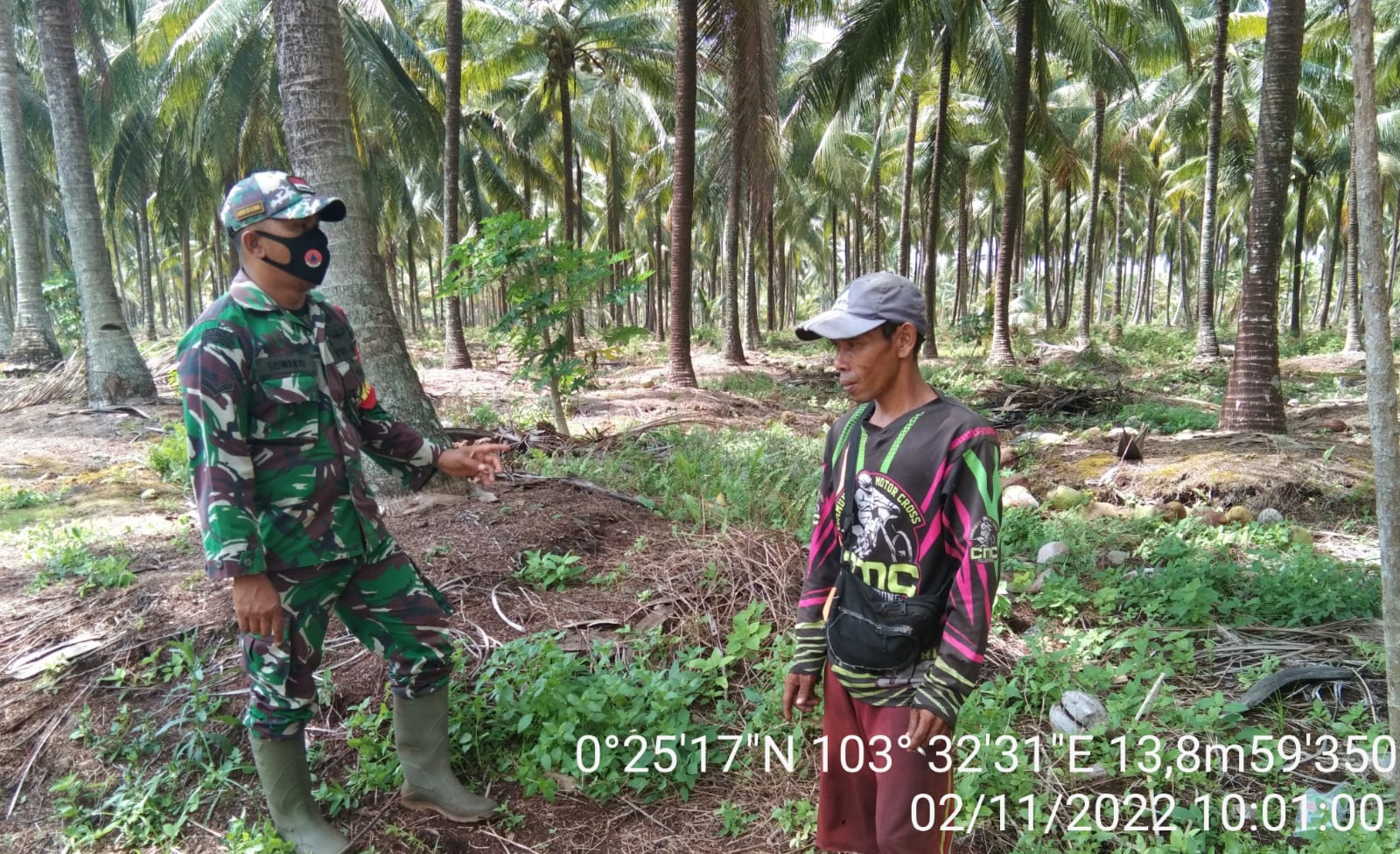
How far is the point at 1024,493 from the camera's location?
5.63m

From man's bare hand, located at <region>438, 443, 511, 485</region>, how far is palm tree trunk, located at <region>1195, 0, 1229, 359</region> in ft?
48.8

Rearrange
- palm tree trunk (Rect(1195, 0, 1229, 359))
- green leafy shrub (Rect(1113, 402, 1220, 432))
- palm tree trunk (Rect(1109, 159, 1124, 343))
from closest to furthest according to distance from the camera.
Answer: green leafy shrub (Rect(1113, 402, 1220, 432)) < palm tree trunk (Rect(1195, 0, 1229, 359)) < palm tree trunk (Rect(1109, 159, 1124, 343))

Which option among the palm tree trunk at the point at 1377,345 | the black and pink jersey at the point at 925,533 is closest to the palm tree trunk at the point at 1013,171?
the palm tree trunk at the point at 1377,345

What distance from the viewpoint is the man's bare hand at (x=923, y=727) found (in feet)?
5.46

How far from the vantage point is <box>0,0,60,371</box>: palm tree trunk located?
973 cm

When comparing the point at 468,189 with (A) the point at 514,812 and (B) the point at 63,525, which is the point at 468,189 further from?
(A) the point at 514,812

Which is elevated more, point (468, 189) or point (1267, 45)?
point (468, 189)

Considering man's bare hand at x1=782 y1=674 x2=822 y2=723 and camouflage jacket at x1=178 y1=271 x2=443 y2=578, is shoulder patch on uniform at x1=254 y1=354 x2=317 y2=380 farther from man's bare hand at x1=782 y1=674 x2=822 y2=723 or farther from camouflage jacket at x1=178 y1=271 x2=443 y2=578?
man's bare hand at x1=782 y1=674 x2=822 y2=723

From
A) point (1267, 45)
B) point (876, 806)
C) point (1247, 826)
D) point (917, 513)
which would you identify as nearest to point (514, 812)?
point (876, 806)

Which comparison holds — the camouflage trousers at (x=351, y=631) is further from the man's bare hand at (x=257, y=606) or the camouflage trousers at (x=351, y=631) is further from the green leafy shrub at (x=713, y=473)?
the green leafy shrub at (x=713, y=473)

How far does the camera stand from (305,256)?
2.15m

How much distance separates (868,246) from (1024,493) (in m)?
39.1

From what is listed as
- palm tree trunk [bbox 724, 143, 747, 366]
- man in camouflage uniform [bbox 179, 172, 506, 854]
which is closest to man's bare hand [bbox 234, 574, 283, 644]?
man in camouflage uniform [bbox 179, 172, 506, 854]

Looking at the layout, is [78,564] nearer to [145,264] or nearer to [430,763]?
[430,763]
